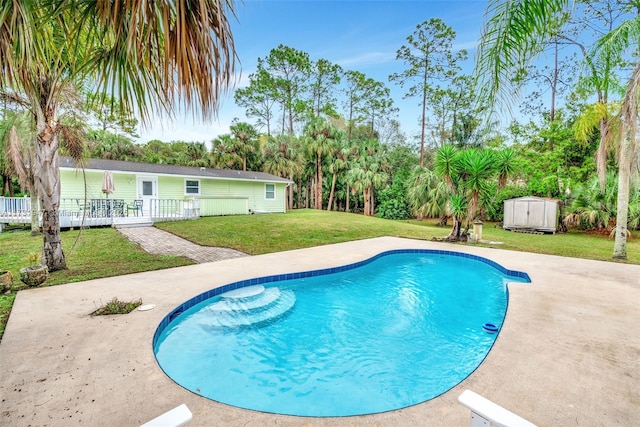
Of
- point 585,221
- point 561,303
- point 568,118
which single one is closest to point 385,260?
point 561,303

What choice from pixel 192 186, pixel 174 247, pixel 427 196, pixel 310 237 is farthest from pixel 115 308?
pixel 427 196

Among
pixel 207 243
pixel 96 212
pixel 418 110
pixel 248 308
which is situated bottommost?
pixel 248 308

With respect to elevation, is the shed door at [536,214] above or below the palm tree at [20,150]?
below

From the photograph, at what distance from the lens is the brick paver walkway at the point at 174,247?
25.9ft

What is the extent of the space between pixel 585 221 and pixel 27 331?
60.8ft

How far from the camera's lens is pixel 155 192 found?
15.2 metres

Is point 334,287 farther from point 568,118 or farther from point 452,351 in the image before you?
point 568,118

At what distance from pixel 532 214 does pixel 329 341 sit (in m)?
14.5

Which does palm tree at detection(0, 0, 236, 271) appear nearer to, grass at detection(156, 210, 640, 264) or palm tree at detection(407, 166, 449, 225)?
grass at detection(156, 210, 640, 264)

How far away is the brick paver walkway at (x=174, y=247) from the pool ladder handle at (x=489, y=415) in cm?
674

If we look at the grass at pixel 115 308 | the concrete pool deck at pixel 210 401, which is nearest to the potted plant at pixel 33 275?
the concrete pool deck at pixel 210 401

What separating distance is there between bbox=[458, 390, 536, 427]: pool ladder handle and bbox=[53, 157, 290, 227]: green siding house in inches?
465

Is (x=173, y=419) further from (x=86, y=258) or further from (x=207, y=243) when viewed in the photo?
(x=207, y=243)

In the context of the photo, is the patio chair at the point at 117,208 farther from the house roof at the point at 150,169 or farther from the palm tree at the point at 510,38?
the palm tree at the point at 510,38
